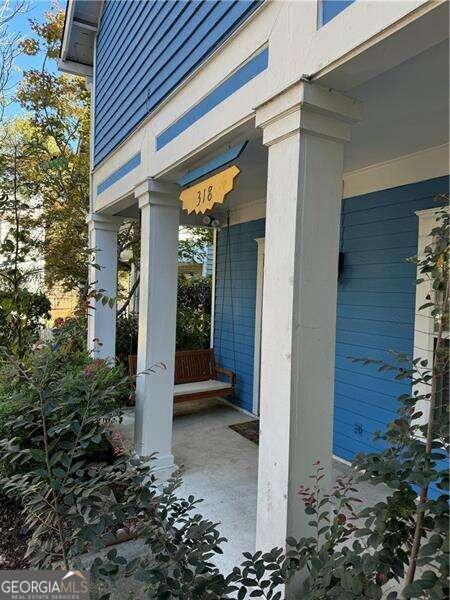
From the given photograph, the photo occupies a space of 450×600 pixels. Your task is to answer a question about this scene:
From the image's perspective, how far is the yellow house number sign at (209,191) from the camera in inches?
85.4

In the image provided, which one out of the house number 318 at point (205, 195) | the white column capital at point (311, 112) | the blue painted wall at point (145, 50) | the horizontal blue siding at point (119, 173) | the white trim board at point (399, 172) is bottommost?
the house number 318 at point (205, 195)

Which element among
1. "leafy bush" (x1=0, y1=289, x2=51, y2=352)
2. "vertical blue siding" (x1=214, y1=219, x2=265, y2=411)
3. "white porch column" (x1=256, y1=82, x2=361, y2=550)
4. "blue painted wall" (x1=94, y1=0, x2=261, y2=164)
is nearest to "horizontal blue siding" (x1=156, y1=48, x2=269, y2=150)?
"blue painted wall" (x1=94, y1=0, x2=261, y2=164)

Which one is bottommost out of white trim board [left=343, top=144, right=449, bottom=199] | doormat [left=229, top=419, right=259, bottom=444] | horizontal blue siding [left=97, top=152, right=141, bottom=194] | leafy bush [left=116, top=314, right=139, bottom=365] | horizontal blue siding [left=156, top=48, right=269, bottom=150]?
doormat [left=229, top=419, right=259, bottom=444]

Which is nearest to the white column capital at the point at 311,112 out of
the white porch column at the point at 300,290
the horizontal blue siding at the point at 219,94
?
the white porch column at the point at 300,290

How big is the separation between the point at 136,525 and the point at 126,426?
3.37 m

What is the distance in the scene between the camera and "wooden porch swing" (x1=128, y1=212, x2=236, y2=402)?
17.1 feet

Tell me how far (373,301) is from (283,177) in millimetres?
2267

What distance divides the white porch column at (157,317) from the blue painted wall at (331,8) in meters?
1.91

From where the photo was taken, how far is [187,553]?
1.40 meters

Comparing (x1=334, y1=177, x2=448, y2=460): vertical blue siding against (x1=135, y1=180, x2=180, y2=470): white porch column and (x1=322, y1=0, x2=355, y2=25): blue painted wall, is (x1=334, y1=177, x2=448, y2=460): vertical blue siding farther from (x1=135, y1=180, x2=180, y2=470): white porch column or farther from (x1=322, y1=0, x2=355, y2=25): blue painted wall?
(x1=322, y1=0, x2=355, y2=25): blue painted wall

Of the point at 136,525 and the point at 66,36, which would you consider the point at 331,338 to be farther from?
the point at 66,36

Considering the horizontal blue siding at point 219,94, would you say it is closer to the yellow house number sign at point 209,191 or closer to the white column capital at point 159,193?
the white column capital at point 159,193

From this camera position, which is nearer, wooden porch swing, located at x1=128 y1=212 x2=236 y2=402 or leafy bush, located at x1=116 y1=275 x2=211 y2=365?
wooden porch swing, located at x1=128 y1=212 x2=236 y2=402

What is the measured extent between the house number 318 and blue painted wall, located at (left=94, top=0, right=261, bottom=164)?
862 millimetres
